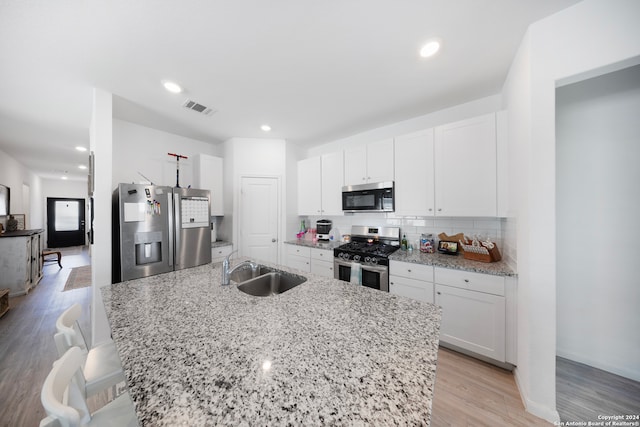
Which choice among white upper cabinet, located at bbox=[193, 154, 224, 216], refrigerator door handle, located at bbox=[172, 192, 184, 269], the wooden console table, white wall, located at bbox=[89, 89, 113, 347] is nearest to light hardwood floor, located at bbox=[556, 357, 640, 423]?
refrigerator door handle, located at bbox=[172, 192, 184, 269]

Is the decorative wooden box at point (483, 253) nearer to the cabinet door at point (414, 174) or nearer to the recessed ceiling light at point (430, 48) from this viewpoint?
the cabinet door at point (414, 174)

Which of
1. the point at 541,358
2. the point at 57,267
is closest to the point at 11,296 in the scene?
the point at 57,267

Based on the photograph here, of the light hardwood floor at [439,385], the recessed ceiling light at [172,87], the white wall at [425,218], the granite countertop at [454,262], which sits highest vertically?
the recessed ceiling light at [172,87]

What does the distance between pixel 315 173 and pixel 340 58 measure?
190 centimetres

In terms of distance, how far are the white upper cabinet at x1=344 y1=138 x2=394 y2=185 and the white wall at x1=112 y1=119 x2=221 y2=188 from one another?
2.47m

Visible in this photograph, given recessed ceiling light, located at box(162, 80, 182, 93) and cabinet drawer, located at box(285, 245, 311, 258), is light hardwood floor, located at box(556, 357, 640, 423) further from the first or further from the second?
recessed ceiling light, located at box(162, 80, 182, 93)

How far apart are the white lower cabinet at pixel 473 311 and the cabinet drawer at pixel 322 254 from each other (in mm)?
1294

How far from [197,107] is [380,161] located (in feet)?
7.43

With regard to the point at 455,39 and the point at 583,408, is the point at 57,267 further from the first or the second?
the point at 583,408

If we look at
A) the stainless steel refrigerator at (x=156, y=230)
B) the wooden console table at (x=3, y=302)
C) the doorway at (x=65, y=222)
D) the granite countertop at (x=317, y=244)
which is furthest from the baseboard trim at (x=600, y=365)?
the doorway at (x=65, y=222)

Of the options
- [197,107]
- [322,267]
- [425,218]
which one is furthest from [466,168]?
[197,107]

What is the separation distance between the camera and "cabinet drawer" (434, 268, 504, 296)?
180 centimetres

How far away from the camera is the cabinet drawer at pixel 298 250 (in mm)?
3205

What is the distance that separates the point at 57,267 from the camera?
5281 mm
